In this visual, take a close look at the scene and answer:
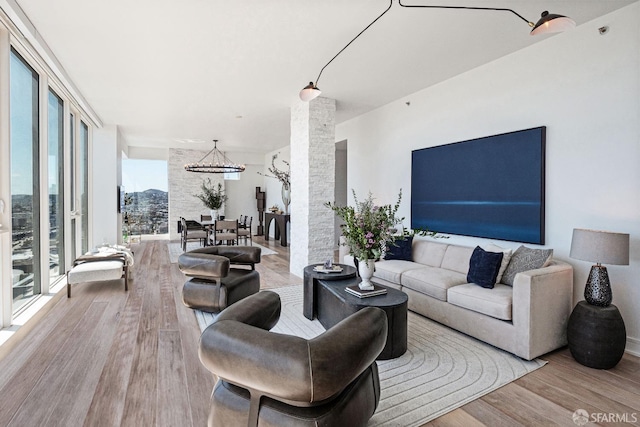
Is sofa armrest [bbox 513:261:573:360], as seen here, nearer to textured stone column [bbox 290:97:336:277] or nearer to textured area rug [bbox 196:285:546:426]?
textured area rug [bbox 196:285:546:426]

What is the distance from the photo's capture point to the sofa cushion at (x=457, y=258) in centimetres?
400

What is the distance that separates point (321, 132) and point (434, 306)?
3230 mm

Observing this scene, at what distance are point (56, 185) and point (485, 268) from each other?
584 cm

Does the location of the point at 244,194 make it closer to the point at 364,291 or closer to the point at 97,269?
the point at 97,269

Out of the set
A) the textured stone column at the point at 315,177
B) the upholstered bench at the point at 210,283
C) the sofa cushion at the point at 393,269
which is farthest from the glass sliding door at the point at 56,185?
the sofa cushion at the point at 393,269

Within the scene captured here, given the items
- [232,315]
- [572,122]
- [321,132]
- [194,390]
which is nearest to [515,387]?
[232,315]

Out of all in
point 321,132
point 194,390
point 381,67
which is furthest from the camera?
point 321,132

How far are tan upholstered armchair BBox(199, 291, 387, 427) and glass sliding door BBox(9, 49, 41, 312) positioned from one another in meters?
3.37

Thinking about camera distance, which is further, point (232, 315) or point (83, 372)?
point (83, 372)

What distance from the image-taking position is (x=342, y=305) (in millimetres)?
3006

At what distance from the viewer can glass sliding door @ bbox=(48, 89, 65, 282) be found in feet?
15.5

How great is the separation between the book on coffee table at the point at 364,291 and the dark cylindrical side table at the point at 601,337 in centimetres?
159

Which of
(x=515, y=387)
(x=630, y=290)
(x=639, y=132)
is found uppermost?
(x=639, y=132)

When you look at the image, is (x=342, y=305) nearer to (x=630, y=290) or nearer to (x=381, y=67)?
(x=630, y=290)
